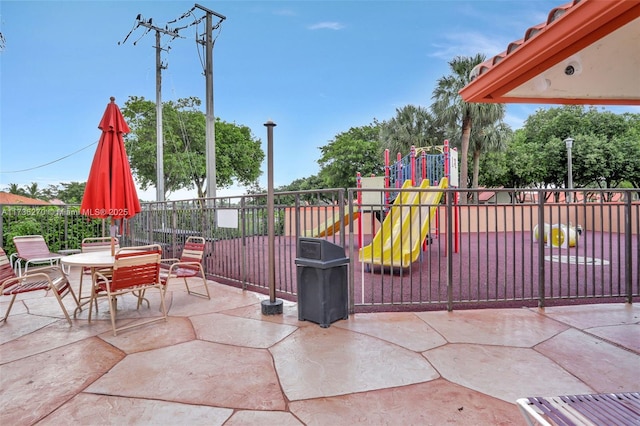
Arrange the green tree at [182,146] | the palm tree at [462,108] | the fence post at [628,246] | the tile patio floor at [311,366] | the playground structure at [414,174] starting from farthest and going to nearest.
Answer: the green tree at [182,146] < the palm tree at [462,108] < the playground structure at [414,174] < the fence post at [628,246] < the tile patio floor at [311,366]

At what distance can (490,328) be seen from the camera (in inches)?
143

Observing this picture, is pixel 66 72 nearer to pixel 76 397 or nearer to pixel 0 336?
pixel 0 336

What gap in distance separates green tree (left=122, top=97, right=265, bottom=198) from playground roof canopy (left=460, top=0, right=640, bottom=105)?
2064 centimetres

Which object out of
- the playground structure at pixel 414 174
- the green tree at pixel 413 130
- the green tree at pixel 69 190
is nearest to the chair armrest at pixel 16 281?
the playground structure at pixel 414 174

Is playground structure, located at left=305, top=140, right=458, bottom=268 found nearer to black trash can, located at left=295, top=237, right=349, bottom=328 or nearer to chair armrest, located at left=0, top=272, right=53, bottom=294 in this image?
black trash can, located at left=295, top=237, right=349, bottom=328

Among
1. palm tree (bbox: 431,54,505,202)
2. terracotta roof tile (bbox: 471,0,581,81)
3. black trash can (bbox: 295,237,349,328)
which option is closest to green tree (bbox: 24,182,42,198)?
palm tree (bbox: 431,54,505,202)

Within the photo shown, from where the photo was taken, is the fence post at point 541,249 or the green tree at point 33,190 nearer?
the fence post at point 541,249

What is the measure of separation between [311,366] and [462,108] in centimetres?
1967

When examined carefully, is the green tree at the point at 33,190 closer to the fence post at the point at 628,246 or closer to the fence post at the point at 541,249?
the fence post at the point at 541,249

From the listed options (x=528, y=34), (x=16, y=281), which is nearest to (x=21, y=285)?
(x=16, y=281)

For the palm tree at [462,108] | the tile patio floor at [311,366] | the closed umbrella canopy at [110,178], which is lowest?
the tile patio floor at [311,366]

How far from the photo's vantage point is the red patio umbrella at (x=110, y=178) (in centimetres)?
429

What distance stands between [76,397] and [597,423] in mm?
3015

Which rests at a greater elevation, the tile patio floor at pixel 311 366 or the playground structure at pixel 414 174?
the playground structure at pixel 414 174
